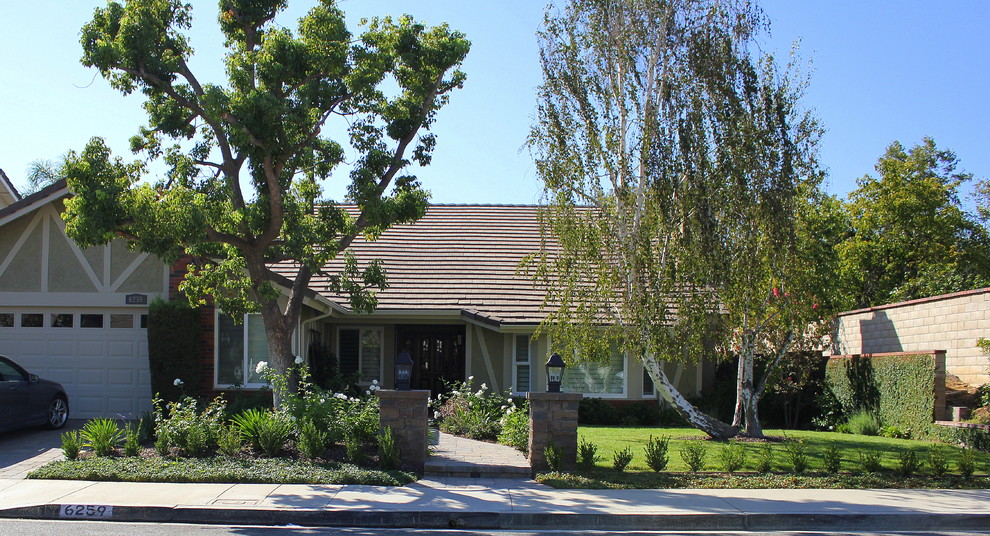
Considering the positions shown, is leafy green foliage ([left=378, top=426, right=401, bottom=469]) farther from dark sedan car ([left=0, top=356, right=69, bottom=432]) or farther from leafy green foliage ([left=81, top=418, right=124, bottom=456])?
dark sedan car ([left=0, top=356, right=69, bottom=432])

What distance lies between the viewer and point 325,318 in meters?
19.1

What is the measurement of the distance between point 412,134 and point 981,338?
1062 cm

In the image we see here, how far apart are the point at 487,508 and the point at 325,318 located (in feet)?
36.6

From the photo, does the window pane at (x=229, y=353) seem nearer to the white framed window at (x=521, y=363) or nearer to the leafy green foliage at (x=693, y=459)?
the white framed window at (x=521, y=363)

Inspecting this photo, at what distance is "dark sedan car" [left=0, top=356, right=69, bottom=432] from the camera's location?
12.8 meters

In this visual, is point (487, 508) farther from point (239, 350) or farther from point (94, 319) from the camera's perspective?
point (94, 319)

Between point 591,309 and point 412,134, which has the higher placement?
point 412,134

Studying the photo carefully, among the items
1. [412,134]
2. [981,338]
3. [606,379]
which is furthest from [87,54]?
[981,338]

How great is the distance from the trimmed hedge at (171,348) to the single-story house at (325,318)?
232 mm

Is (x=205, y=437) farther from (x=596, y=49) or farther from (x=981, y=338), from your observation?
(x=981, y=338)

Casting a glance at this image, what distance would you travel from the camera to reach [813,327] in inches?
747

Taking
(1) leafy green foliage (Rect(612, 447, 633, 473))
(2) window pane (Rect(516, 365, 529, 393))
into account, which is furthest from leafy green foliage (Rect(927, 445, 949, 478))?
(2) window pane (Rect(516, 365, 529, 393))

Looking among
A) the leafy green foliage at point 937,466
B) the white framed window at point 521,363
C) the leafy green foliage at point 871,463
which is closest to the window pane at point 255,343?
the white framed window at point 521,363

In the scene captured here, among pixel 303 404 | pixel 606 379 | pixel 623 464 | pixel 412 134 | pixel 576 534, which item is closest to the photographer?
pixel 576 534
